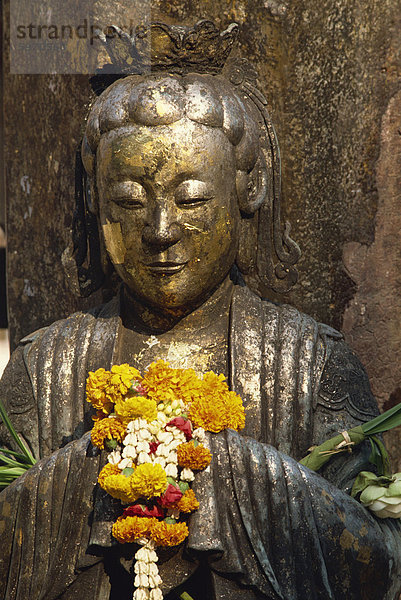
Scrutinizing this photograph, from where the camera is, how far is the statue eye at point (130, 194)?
5.02 m

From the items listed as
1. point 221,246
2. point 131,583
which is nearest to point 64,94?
point 221,246

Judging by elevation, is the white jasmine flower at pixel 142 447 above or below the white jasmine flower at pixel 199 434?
below

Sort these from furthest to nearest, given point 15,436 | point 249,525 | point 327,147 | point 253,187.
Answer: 1. point 327,147
2. point 253,187
3. point 15,436
4. point 249,525

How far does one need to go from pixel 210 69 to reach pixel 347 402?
1483 mm

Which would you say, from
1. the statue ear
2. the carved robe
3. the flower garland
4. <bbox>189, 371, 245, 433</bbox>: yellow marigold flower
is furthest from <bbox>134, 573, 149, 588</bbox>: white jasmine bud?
the statue ear

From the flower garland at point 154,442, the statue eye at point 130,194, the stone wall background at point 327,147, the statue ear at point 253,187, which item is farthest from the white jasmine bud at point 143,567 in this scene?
the stone wall background at point 327,147

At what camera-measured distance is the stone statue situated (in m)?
4.62

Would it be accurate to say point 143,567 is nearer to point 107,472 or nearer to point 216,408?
point 107,472

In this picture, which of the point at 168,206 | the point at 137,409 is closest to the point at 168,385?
the point at 137,409

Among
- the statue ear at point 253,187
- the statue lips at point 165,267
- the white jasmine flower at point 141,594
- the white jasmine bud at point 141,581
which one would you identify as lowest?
the white jasmine flower at point 141,594

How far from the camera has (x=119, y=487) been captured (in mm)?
4402

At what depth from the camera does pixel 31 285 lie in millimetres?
6457

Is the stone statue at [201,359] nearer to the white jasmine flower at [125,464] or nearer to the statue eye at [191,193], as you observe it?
the statue eye at [191,193]

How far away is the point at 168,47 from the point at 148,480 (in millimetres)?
1822
